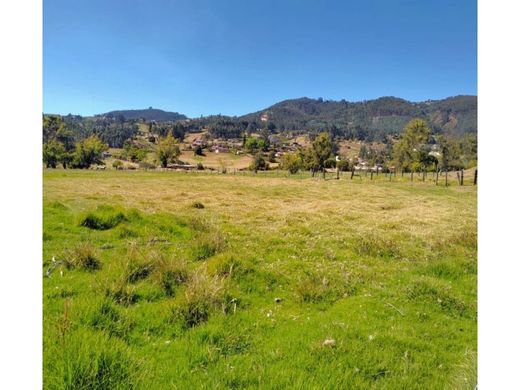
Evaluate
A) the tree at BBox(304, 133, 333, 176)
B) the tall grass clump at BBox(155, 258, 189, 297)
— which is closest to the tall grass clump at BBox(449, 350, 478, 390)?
the tall grass clump at BBox(155, 258, 189, 297)

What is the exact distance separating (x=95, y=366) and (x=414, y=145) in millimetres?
71454

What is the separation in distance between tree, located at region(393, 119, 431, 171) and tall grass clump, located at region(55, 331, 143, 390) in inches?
2636

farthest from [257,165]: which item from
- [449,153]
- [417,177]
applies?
[449,153]

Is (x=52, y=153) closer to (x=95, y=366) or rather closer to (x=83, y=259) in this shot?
(x=83, y=259)

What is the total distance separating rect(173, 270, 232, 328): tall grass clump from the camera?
4422mm

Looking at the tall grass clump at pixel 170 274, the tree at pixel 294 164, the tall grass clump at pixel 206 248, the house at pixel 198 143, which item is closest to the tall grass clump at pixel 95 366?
the tall grass clump at pixel 170 274

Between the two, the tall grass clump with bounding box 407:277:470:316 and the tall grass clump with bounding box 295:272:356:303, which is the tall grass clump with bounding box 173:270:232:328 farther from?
the tall grass clump with bounding box 407:277:470:316

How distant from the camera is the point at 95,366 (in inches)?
111

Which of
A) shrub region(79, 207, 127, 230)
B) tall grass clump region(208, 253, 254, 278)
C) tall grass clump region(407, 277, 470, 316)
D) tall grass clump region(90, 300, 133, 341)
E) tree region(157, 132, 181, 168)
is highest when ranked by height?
tree region(157, 132, 181, 168)

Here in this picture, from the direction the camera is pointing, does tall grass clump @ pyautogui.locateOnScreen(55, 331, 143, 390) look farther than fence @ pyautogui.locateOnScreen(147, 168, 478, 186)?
No

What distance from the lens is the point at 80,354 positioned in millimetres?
2879

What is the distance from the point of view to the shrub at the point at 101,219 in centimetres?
1005

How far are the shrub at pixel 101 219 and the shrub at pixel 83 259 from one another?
3.64m
